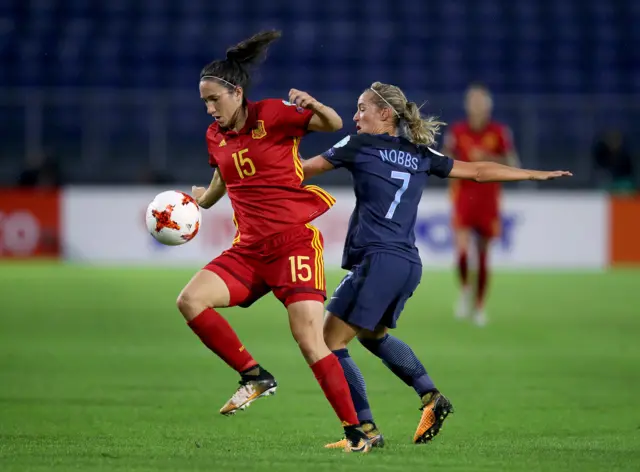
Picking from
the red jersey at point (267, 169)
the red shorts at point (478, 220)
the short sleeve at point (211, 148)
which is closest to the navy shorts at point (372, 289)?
the red jersey at point (267, 169)

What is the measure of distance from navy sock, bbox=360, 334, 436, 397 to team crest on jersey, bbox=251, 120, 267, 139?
3.99 feet

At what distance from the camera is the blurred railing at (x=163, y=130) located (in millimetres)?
21141

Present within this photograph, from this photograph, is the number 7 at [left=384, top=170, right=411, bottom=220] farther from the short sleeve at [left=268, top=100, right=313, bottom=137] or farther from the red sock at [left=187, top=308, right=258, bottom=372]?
the red sock at [left=187, top=308, right=258, bottom=372]

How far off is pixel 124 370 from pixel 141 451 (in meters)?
3.61

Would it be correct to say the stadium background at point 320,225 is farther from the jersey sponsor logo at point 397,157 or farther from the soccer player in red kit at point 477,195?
the jersey sponsor logo at point 397,157

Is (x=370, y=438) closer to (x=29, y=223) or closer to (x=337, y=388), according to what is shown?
(x=337, y=388)

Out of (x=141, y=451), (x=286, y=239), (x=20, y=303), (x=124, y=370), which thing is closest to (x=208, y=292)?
(x=286, y=239)

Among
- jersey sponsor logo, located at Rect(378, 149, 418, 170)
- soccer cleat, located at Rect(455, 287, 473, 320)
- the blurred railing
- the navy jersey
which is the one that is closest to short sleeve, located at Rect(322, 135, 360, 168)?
the navy jersey

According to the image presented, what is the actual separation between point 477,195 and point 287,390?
5350 millimetres

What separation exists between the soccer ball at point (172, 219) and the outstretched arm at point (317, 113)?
91 cm

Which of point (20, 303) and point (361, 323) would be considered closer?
point (361, 323)

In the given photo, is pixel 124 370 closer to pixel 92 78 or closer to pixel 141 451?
pixel 141 451

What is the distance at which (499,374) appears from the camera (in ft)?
30.4

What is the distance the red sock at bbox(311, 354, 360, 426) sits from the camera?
19.2ft
